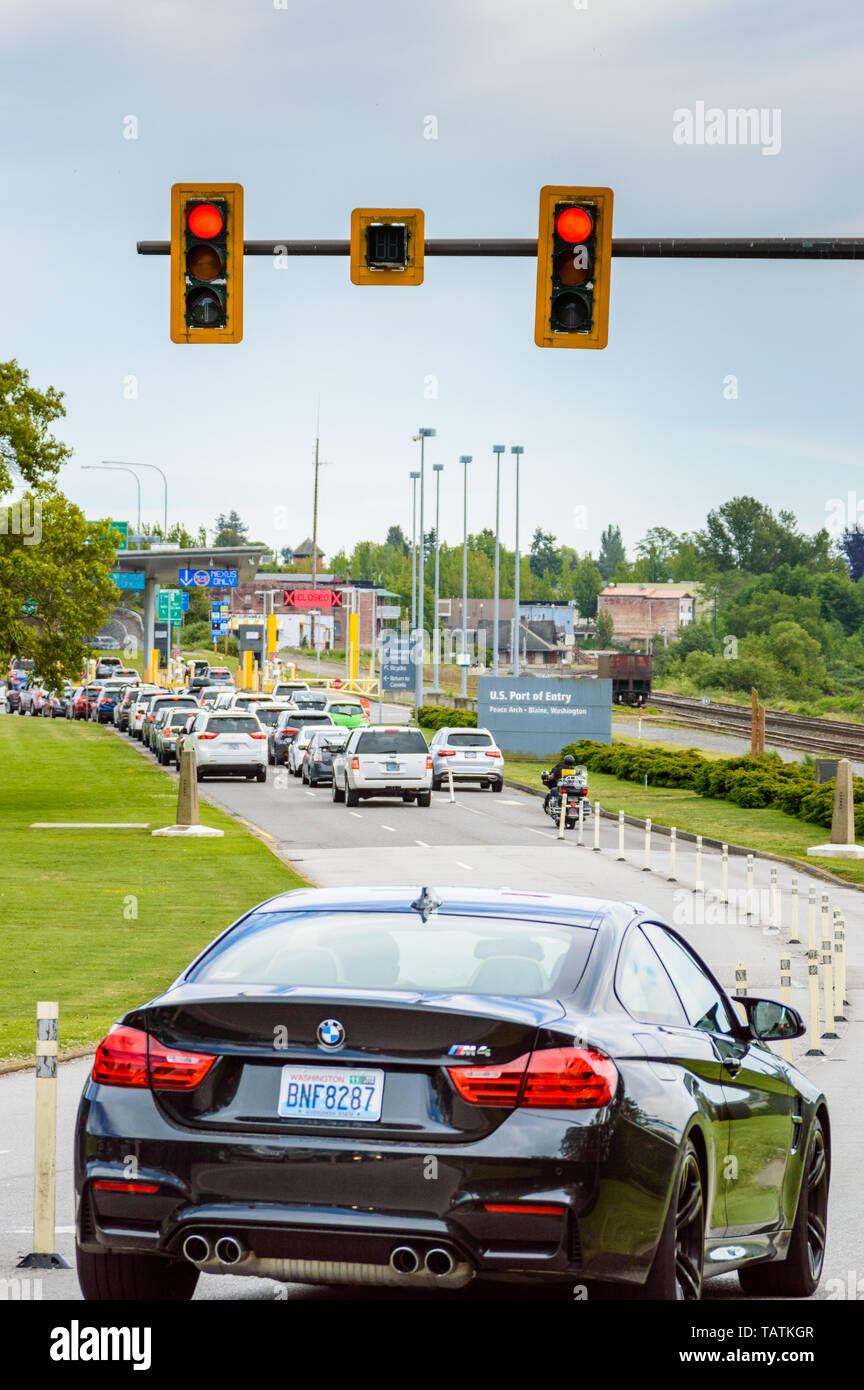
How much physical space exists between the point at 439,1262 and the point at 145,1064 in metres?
1.05

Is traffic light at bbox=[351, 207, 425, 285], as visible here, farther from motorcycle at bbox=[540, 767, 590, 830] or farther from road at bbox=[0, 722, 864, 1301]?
motorcycle at bbox=[540, 767, 590, 830]

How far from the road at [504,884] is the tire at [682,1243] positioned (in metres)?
1.40

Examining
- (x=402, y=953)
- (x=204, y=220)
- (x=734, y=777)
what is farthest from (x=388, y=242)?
(x=734, y=777)

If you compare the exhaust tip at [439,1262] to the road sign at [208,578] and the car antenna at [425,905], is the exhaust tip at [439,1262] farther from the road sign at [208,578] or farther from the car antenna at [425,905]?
the road sign at [208,578]

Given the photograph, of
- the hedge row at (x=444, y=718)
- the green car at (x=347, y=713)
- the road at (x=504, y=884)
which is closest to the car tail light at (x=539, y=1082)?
the road at (x=504, y=884)

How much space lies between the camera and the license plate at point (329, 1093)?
568cm

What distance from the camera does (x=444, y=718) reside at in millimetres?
74188

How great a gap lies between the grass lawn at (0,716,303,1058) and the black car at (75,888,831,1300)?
737 centimetres

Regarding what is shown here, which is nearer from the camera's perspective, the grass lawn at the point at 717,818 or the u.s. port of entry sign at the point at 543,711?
the grass lawn at the point at 717,818

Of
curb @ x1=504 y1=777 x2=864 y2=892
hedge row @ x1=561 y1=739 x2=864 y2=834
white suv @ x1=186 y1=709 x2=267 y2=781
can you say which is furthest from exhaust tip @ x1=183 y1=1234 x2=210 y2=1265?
white suv @ x1=186 y1=709 x2=267 y2=781

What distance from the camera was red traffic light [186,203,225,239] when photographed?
1462 cm

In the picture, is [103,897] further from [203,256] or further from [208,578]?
[208,578]

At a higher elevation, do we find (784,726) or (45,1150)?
(45,1150)
